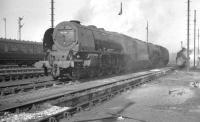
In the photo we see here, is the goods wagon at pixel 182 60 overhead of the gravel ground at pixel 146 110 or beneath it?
overhead

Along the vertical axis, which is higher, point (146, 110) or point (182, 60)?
point (182, 60)

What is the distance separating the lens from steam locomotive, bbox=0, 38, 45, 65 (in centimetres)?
2677

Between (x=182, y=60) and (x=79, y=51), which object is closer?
(x=79, y=51)

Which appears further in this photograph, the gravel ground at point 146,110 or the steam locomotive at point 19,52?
the steam locomotive at point 19,52

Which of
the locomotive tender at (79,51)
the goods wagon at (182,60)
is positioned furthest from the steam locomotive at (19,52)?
the goods wagon at (182,60)

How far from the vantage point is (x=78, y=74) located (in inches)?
691

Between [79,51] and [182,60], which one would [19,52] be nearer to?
[79,51]

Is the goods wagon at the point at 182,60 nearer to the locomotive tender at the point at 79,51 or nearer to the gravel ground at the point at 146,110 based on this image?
the locomotive tender at the point at 79,51

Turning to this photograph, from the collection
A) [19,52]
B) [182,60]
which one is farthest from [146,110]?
[182,60]

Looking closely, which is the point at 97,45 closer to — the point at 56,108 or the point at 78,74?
the point at 78,74

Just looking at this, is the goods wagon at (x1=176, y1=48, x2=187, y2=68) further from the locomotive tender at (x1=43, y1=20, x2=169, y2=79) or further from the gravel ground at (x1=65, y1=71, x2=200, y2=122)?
the gravel ground at (x1=65, y1=71, x2=200, y2=122)

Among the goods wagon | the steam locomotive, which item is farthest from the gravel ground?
the goods wagon

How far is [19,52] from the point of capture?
28.5 meters

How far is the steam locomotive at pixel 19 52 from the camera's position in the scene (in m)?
26.8
